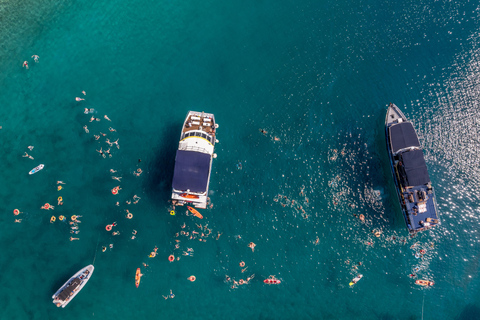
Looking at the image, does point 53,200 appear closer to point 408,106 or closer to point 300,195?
point 300,195

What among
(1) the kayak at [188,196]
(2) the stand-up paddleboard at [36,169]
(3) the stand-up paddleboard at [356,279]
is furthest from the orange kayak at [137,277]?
(3) the stand-up paddleboard at [356,279]

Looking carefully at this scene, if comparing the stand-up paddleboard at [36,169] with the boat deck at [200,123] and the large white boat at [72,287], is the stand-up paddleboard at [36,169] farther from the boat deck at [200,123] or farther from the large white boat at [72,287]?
the boat deck at [200,123]

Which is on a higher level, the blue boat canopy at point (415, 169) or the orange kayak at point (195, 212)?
the blue boat canopy at point (415, 169)

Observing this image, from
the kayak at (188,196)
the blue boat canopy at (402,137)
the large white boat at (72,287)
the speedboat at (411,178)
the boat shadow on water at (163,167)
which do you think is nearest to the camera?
the kayak at (188,196)

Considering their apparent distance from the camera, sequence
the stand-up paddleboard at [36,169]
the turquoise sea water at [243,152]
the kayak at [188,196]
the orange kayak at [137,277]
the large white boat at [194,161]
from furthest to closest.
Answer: the stand-up paddleboard at [36,169], the turquoise sea water at [243,152], the orange kayak at [137,277], the kayak at [188,196], the large white boat at [194,161]

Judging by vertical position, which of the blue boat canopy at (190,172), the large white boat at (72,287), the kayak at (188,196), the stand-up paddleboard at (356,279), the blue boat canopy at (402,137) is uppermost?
the blue boat canopy at (402,137)

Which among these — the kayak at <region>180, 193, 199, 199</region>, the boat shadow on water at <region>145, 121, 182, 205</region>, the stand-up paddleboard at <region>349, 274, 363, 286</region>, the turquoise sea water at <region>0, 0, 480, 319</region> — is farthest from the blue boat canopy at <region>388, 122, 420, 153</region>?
the boat shadow on water at <region>145, 121, 182, 205</region>

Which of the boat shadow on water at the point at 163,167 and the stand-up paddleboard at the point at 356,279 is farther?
the stand-up paddleboard at the point at 356,279

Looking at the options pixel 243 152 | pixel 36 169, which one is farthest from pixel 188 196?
pixel 36 169
